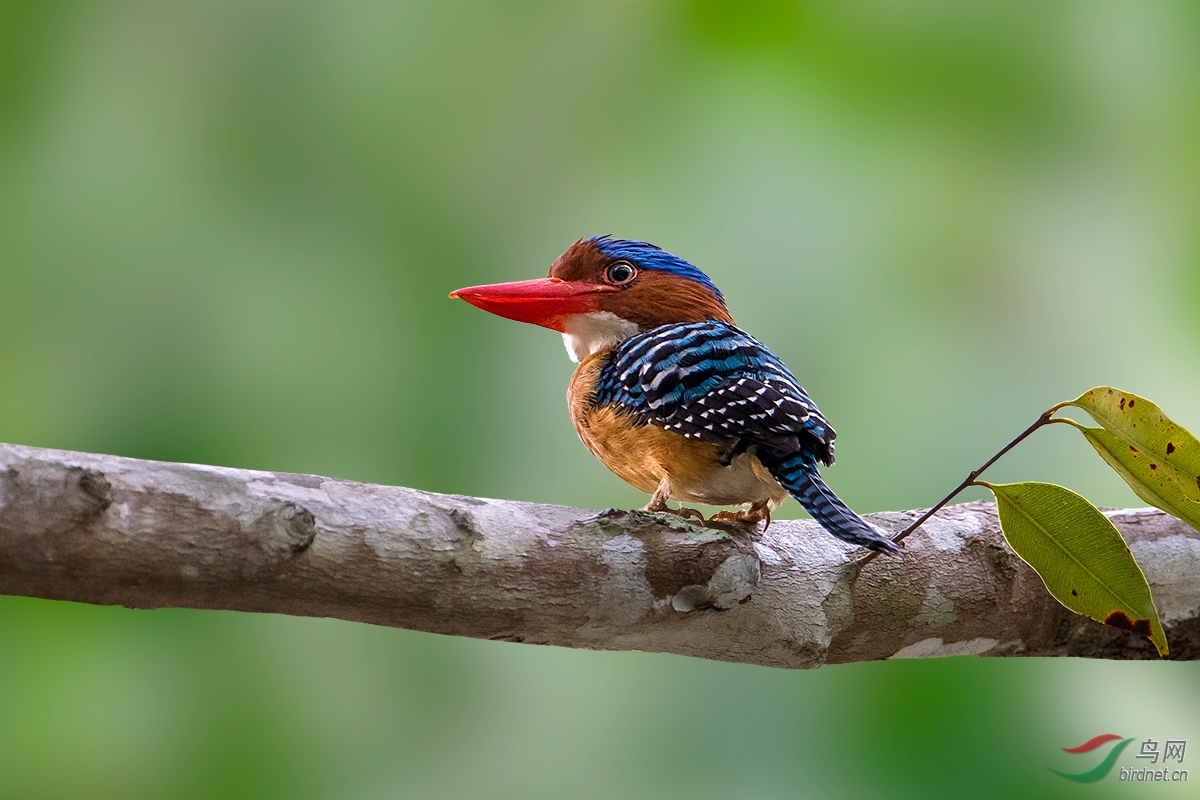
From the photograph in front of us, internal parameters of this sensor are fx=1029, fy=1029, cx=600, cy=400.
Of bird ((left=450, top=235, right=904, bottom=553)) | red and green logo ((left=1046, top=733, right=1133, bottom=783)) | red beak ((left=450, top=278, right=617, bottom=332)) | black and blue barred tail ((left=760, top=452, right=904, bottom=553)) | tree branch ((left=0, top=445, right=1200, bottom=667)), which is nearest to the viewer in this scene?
tree branch ((left=0, top=445, right=1200, bottom=667))

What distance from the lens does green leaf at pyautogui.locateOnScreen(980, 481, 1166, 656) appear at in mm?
1284

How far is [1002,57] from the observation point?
297 centimetres

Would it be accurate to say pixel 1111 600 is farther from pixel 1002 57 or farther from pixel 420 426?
pixel 1002 57

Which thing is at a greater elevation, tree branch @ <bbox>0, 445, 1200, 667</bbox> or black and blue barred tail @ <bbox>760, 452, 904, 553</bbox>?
black and blue barred tail @ <bbox>760, 452, 904, 553</bbox>

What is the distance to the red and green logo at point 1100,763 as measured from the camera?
89.0 inches

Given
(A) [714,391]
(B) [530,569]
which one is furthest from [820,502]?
(B) [530,569]

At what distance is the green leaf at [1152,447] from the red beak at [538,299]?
2.82ft

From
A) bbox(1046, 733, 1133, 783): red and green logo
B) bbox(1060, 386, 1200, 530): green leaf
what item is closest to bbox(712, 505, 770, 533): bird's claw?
bbox(1060, 386, 1200, 530): green leaf

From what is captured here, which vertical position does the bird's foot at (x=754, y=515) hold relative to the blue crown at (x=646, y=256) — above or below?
below

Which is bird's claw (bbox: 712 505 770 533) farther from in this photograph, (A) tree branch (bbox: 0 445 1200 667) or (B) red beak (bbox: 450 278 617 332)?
(B) red beak (bbox: 450 278 617 332)

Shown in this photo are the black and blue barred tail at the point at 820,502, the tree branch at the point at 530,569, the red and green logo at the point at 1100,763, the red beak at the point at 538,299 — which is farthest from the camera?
the red and green logo at the point at 1100,763

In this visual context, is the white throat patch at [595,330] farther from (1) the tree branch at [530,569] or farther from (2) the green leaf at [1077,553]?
(2) the green leaf at [1077,553]

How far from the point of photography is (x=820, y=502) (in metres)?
1.34

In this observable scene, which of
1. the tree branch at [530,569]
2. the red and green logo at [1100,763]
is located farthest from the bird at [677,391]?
the red and green logo at [1100,763]
